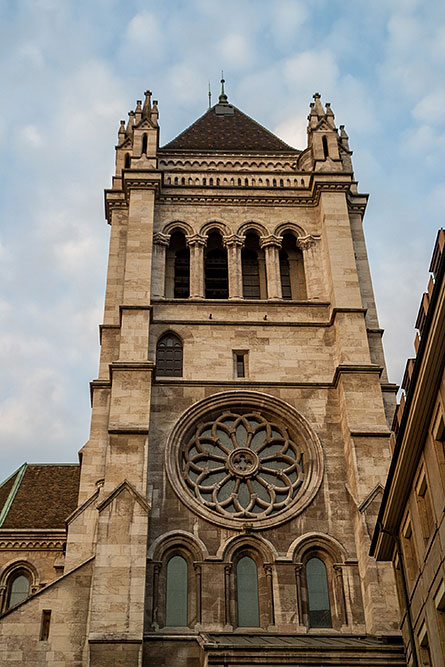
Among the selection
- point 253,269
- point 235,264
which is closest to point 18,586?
point 235,264

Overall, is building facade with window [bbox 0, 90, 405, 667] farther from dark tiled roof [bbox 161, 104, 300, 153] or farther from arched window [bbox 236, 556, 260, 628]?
dark tiled roof [bbox 161, 104, 300, 153]

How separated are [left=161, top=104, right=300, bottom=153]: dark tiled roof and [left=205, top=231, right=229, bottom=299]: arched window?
5.09 meters

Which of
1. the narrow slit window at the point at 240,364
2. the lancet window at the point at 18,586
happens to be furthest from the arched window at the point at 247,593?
the lancet window at the point at 18,586

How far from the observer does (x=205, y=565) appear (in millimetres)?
23562

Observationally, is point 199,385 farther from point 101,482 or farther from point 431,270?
point 431,270

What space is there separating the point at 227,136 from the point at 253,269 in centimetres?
893

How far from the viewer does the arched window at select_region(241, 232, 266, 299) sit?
31.7 meters

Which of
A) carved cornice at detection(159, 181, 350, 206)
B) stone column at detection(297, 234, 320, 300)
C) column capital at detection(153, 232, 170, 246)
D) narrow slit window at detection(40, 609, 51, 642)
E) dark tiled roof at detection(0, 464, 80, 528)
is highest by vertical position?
carved cornice at detection(159, 181, 350, 206)

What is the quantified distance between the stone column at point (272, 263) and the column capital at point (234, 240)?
705mm

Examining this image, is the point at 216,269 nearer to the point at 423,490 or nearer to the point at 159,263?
the point at 159,263

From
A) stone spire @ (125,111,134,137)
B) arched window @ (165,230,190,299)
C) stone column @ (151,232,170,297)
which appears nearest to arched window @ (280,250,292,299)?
arched window @ (165,230,190,299)

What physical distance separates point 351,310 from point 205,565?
9.49m

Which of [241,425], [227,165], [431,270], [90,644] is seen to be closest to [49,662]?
[90,644]

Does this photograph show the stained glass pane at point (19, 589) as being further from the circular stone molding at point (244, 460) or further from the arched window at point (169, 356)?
the arched window at point (169, 356)
